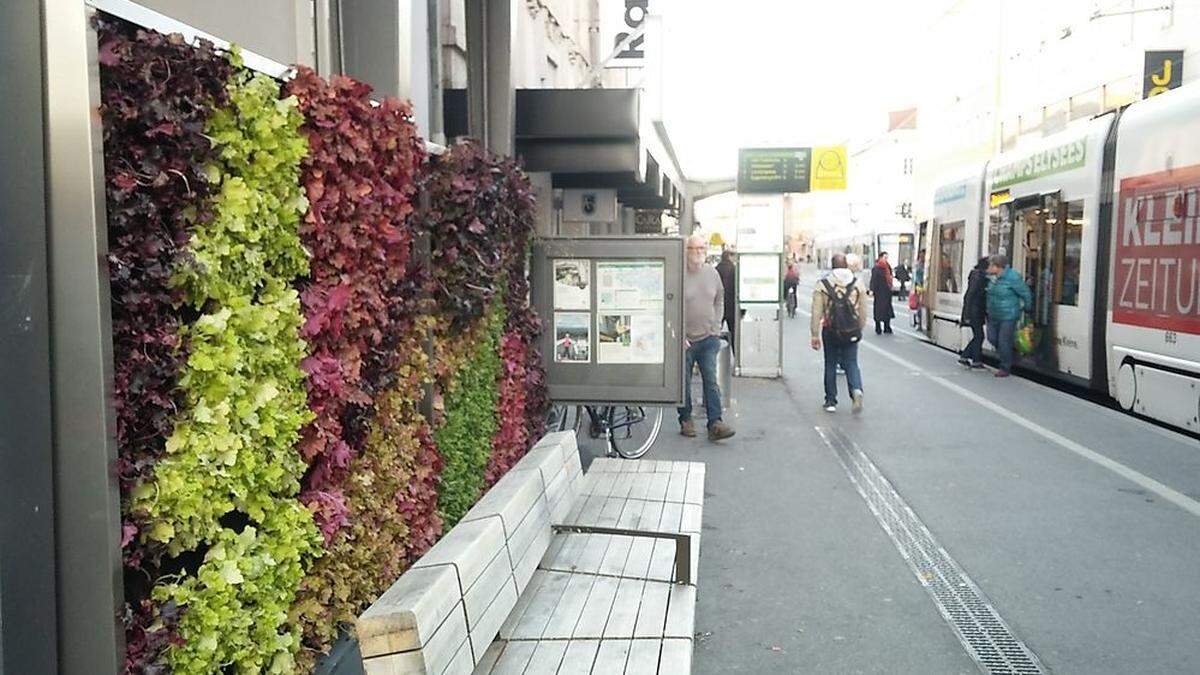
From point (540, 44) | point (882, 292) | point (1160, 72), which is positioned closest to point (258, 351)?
point (540, 44)

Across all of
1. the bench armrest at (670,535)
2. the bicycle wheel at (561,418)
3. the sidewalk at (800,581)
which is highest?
Answer: the bench armrest at (670,535)

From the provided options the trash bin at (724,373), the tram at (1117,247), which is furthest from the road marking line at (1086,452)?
the trash bin at (724,373)

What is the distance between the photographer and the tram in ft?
31.5

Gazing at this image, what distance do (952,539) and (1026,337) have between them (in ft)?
27.4

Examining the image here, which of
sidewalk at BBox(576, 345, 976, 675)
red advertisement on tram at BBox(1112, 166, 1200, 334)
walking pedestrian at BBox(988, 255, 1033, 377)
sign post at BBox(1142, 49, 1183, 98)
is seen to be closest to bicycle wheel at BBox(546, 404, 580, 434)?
sidewalk at BBox(576, 345, 976, 675)

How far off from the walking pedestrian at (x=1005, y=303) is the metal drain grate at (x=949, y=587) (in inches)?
263

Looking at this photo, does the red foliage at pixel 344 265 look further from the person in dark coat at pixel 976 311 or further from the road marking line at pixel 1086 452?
the person in dark coat at pixel 976 311

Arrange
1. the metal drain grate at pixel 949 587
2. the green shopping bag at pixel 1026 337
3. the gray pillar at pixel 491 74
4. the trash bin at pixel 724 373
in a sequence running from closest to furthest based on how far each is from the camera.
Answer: the metal drain grate at pixel 949 587, the gray pillar at pixel 491 74, the trash bin at pixel 724 373, the green shopping bag at pixel 1026 337

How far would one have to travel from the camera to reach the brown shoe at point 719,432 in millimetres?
9500

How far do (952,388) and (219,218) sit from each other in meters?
11.9

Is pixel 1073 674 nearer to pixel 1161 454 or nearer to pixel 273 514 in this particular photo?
pixel 273 514

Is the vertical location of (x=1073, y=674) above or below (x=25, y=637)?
below

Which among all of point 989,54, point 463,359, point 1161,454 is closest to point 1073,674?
point 463,359

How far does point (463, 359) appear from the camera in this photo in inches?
205
